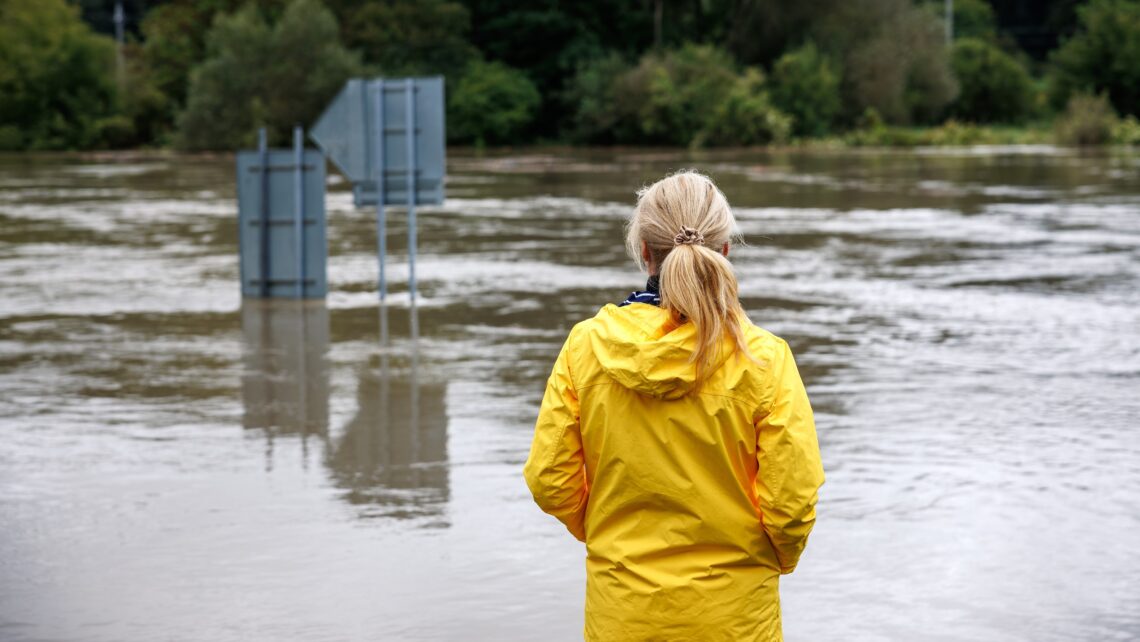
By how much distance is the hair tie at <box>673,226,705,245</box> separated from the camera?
3.15 m

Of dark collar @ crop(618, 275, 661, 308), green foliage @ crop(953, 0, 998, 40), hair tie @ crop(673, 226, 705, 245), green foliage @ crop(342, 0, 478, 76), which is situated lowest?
dark collar @ crop(618, 275, 661, 308)

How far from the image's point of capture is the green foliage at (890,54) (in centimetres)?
6031

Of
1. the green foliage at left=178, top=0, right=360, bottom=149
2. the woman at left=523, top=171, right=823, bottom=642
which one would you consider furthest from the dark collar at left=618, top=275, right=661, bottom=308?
the green foliage at left=178, top=0, right=360, bottom=149

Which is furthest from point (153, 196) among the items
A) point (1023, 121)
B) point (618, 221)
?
point (1023, 121)

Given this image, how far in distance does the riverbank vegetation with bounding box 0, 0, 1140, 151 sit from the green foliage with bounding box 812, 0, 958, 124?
8 cm

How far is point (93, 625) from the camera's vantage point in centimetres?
520

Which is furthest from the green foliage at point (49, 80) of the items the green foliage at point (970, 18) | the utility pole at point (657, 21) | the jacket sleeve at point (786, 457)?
the jacket sleeve at point (786, 457)

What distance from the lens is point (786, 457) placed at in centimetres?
312

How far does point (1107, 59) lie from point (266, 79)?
3348 centimetres

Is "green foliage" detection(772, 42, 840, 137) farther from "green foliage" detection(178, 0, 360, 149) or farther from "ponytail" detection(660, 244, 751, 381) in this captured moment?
"ponytail" detection(660, 244, 751, 381)

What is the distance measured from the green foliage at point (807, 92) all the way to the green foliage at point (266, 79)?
54.8ft

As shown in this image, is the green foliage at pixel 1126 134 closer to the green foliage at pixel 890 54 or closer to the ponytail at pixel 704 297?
the green foliage at pixel 890 54

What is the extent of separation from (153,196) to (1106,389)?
2242cm

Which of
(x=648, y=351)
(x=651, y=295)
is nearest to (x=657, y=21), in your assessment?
(x=651, y=295)
